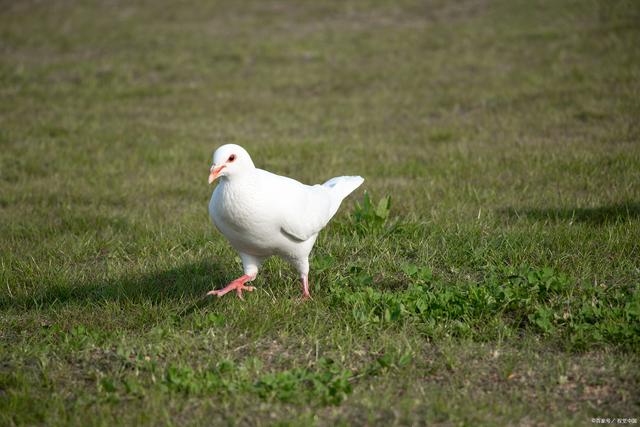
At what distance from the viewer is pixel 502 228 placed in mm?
5895

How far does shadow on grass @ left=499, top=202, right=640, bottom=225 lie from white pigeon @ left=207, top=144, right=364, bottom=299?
2.28 metres

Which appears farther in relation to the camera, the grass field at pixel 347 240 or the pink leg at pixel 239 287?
the pink leg at pixel 239 287

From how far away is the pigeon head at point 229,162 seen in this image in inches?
163

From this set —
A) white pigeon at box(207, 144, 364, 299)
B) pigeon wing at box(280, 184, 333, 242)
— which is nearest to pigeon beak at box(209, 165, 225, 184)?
white pigeon at box(207, 144, 364, 299)

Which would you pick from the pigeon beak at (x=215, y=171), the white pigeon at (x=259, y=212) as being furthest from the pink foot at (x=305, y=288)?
the pigeon beak at (x=215, y=171)

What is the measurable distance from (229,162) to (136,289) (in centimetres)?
151

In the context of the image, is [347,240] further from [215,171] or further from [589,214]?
[589,214]

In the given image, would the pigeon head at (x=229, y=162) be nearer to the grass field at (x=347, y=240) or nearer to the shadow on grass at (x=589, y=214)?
the grass field at (x=347, y=240)

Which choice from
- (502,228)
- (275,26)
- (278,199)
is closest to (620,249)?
(502,228)

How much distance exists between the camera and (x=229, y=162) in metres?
4.19

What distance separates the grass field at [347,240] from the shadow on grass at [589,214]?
0.03 meters

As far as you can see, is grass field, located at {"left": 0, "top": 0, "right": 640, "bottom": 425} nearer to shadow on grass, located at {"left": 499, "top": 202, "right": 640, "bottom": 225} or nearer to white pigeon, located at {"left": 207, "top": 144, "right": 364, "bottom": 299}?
shadow on grass, located at {"left": 499, "top": 202, "right": 640, "bottom": 225}

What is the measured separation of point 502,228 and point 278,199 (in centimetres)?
233

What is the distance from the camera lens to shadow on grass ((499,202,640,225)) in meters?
5.98
